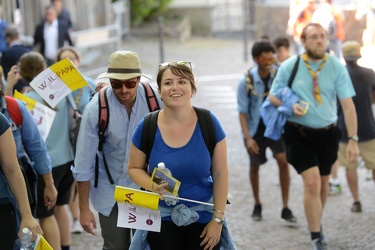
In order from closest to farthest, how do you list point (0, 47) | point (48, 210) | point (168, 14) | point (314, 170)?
point (48, 210), point (314, 170), point (0, 47), point (168, 14)

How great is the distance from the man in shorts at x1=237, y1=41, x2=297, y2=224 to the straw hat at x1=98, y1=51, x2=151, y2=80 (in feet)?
10.1

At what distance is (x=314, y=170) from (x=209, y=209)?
2548mm

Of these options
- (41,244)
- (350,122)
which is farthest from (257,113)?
(41,244)

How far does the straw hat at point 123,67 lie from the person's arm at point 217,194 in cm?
92

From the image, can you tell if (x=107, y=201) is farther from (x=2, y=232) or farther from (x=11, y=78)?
(x=11, y=78)

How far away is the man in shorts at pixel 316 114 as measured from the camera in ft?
23.9

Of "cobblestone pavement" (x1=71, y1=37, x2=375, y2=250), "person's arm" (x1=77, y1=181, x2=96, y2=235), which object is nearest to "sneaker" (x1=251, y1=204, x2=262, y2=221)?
"cobblestone pavement" (x1=71, y1=37, x2=375, y2=250)

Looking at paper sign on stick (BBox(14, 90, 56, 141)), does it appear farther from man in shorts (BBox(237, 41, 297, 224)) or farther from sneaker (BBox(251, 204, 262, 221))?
sneaker (BBox(251, 204, 262, 221))

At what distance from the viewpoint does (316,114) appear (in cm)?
735

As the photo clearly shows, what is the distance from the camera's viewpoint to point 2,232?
4.92 m

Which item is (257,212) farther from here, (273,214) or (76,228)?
(76,228)

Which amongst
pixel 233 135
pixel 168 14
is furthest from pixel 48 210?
pixel 168 14

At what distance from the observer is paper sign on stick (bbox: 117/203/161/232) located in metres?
4.93

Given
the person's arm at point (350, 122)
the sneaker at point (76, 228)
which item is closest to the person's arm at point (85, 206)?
the person's arm at point (350, 122)
